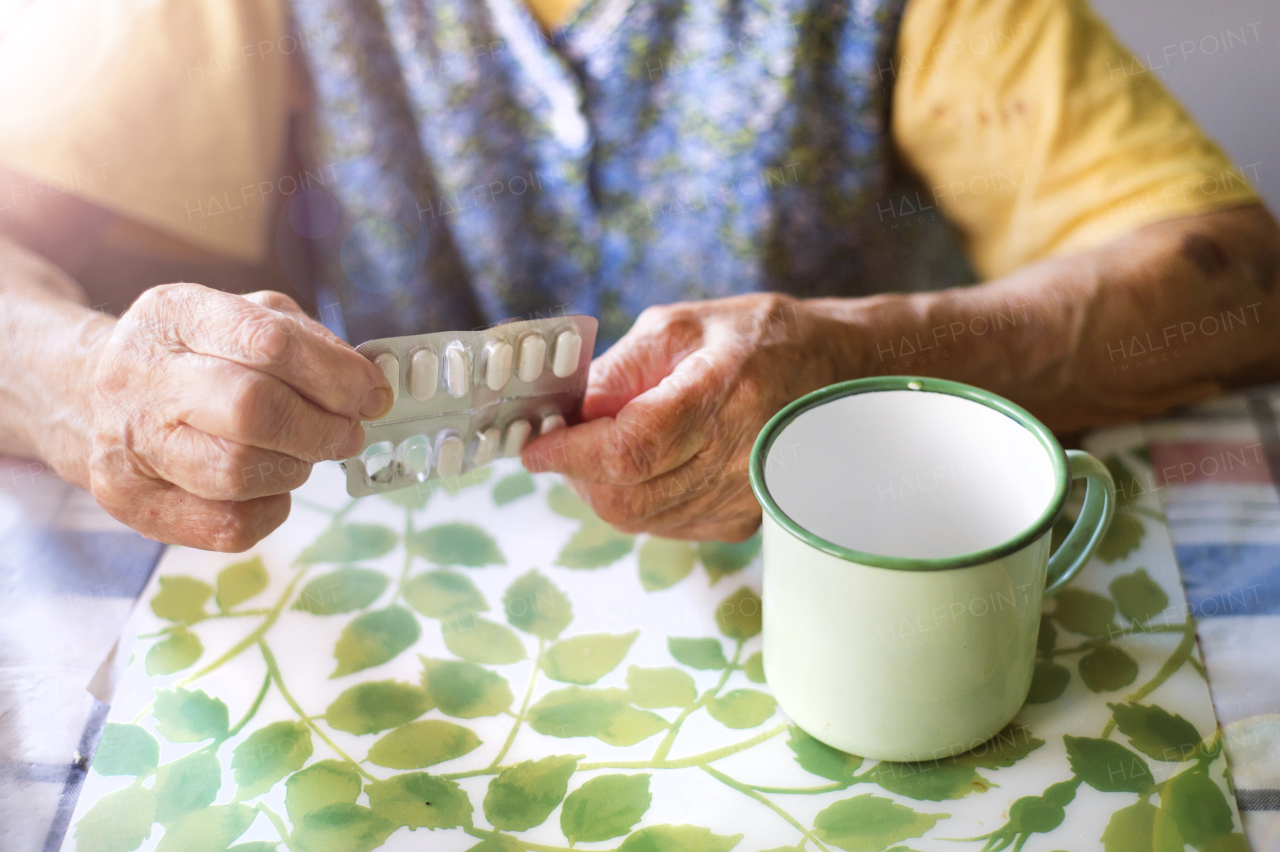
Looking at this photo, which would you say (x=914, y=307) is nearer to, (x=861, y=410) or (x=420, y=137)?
(x=861, y=410)

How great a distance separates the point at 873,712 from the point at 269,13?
816 mm

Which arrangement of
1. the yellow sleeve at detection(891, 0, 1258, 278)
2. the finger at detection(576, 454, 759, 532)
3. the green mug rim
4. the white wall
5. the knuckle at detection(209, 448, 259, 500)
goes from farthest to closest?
the white wall < the yellow sleeve at detection(891, 0, 1258, 278) < the finger at detection(576, 454, 759, 532) < the knuckle at detection(209, 448, 259, 500) < the green mug rim

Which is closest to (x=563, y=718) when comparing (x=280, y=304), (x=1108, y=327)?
(x=280, y=304)

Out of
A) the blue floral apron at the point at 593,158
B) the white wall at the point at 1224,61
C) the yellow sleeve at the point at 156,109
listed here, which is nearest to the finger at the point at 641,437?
the blue floral apron at the point at 593,158

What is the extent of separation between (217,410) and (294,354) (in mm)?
→ 50

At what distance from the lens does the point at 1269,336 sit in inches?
26.8

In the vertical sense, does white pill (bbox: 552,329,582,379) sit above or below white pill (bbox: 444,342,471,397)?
below

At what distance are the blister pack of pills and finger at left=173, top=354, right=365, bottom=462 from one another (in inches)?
1.2

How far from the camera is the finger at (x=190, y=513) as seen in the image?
49cm

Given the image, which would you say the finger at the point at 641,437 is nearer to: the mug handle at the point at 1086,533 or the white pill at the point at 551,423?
the white pill at the point at 551,423

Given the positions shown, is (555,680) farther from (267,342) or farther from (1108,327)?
(1108,327)

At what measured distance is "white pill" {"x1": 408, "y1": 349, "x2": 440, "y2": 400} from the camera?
0.45 m

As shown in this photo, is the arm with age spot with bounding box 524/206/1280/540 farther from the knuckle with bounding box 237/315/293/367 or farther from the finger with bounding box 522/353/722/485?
the knuckle with bounding box 237/315/293/367

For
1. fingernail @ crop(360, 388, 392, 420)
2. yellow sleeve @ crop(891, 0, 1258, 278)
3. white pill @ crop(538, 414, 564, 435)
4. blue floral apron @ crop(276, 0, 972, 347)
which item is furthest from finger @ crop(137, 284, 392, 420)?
yellow sleeve @ crop(891, 0, 1258, 278)
